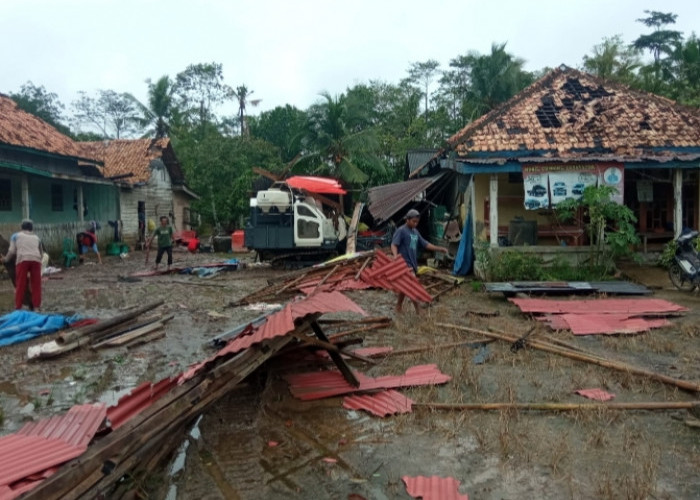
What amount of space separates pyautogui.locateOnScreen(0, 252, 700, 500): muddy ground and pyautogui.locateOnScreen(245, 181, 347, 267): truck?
776cm

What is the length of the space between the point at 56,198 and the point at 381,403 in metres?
20.0

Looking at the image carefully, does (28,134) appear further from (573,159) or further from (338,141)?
(573,159)

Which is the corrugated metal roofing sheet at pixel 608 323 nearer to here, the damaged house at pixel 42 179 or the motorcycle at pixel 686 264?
the motorcycle at pixel 686 264

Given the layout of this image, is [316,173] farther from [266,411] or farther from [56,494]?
[56,494]

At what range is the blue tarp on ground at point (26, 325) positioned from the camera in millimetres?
7527

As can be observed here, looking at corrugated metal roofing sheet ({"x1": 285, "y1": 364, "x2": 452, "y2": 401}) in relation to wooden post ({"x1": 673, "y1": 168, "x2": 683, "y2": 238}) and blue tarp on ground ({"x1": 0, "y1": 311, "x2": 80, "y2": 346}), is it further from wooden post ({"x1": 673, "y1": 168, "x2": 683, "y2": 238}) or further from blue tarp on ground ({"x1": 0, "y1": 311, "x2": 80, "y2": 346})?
wooden post ({"x1": 673, "y1": 168, "x2": 683, "y2": 238})

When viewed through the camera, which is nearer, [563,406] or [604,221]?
[563,406]

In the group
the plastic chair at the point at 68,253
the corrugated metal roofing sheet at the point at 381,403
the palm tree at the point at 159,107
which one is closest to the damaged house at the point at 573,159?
the corrugated metal roofing sheet at the point at 381,403

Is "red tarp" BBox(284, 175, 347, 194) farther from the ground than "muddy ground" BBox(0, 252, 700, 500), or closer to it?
farther from the ground

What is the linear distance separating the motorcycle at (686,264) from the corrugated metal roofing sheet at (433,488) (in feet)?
29.4

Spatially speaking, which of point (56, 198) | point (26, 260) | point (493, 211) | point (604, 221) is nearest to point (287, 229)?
point (493, 211)

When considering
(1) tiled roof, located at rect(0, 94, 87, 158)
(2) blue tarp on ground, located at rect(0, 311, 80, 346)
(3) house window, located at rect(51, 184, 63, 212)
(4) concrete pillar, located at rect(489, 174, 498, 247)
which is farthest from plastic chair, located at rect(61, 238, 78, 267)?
(4) concrete pillar, located at rect(489, 174, 498, 247)

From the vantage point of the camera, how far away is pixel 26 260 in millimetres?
8945

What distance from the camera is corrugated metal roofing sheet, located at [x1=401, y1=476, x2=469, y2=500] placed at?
3.23m
